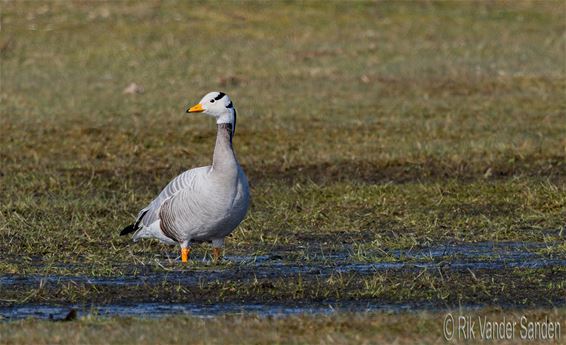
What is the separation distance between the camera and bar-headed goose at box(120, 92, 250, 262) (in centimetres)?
889

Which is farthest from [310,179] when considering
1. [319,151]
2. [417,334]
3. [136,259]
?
[417,334]

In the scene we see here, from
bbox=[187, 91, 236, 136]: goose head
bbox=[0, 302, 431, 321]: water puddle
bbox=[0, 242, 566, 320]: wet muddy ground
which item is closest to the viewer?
bbox=[0, 302, 431, 321]: water puddle

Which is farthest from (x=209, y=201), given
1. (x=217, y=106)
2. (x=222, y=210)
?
(x=217, y=106)

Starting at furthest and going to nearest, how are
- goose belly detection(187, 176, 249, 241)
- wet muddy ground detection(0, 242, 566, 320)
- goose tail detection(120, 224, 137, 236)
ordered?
Result: goose tail detection(120, 224, 137, 236), goose belly detection(187, 176, 249, 241), wet muddy ground detection(0, 242, 566, 320)

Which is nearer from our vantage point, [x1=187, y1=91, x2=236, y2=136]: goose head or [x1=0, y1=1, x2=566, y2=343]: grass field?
[x1=0, y1=1, x2=566, y2=343]: grass field

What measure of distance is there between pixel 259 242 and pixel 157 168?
4322mm

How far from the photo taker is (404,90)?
19625 mm

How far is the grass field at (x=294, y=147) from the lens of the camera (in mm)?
8366

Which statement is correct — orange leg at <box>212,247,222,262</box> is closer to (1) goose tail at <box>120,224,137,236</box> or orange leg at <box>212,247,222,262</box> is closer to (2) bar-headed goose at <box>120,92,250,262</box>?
(2) bar-headed goose at <box>120,92,250,262</box>

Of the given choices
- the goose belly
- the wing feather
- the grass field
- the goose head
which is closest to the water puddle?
the grass field

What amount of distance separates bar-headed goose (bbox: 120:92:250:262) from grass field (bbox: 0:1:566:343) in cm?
27

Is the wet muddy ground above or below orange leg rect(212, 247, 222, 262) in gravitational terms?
above

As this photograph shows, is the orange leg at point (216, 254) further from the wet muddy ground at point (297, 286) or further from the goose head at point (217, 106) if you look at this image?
the goose head at point (217, 106)

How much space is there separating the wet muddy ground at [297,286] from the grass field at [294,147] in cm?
3
